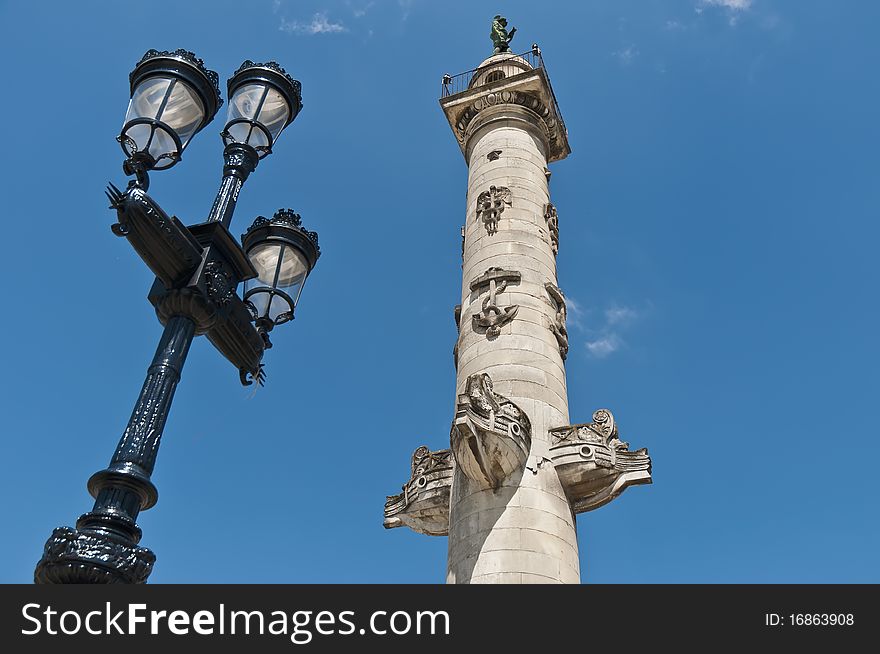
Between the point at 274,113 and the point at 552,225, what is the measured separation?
11.1m

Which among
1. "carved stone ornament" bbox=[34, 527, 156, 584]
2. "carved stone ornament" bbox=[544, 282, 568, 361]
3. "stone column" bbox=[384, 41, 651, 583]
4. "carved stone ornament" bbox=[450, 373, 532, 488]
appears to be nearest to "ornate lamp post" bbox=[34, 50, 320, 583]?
"carved stone ornament" bbox=[34, 527, 156, 584]

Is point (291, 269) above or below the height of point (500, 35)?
below

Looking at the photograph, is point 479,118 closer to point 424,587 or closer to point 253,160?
point 253,160

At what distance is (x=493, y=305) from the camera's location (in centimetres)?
1652

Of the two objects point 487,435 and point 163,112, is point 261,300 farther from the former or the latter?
point 487,435

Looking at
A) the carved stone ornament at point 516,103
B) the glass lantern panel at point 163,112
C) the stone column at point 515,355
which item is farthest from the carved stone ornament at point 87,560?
the carved stone ornament at point 516,103

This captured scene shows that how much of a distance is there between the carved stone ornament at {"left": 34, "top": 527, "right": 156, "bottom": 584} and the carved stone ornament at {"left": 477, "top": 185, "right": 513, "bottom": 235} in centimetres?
1361

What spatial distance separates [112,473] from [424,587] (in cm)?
305

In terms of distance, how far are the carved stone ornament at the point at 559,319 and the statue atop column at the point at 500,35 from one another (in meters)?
11.6

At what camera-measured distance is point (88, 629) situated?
18.2ft

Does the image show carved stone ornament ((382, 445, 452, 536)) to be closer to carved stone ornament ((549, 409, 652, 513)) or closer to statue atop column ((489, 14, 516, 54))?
carved stone ornament ((549, 409, 652, 513))

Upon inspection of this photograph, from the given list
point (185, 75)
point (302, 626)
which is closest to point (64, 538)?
point (302, 626)

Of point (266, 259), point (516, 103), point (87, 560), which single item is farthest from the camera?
point (516, 103)

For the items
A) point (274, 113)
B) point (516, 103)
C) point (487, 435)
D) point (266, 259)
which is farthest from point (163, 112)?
point (516, 103)
